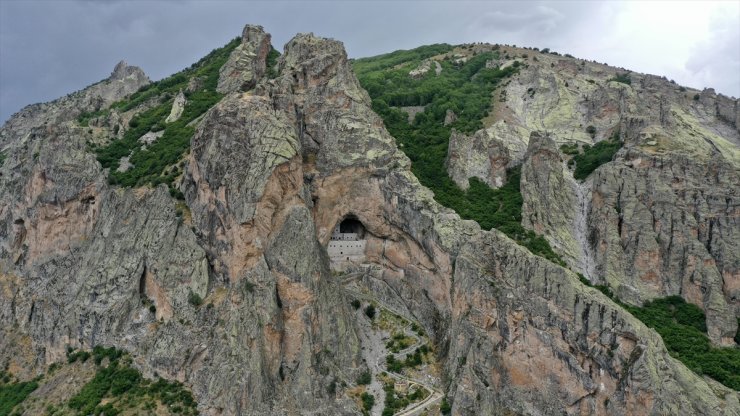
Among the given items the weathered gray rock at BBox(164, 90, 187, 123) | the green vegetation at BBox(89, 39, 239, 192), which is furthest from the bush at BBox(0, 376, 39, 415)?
the weathered gray rock at BBox(164, 90, 187, 123)

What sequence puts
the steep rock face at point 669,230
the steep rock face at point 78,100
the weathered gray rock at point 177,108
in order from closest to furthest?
the steep rock face at point 669,230 < the weathered gray rock at point 177,108 < the steep rock face at point 78,100

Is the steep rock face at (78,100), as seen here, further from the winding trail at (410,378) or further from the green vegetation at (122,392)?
the winding trail at (410,378)

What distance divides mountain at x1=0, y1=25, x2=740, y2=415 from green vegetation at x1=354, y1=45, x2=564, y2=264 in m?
0.53

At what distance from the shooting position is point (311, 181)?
221 ft

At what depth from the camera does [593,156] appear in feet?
256

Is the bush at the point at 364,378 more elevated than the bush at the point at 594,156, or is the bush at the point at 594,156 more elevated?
the bush at the point at 594,156

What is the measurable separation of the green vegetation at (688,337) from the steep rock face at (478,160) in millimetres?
18803

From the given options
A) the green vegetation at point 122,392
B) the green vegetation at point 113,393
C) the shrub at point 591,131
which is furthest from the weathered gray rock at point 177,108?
the shrub at point 591,131

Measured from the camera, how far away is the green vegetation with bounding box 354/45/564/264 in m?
69.2

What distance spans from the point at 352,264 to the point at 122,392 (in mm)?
26885

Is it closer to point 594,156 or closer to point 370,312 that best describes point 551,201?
point 594,156

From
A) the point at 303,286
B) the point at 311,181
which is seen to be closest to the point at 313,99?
the point at 311,181

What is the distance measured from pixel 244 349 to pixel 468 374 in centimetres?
2002

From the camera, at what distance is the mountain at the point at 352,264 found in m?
52.8
